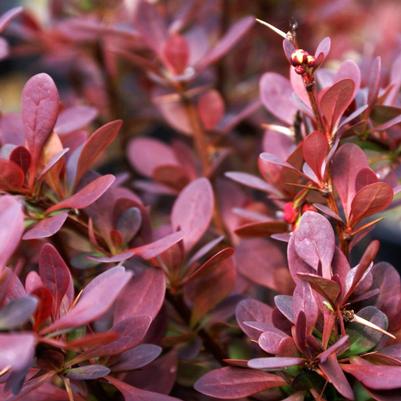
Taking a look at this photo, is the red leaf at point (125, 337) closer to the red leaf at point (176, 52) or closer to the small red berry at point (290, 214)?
the small red berry at point (290, 214)

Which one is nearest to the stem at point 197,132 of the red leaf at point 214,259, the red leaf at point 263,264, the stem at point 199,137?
the stem at point 199,137

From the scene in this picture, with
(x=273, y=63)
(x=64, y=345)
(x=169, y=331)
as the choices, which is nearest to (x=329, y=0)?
(x=273, y=63)

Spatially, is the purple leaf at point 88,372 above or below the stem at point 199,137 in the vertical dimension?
below

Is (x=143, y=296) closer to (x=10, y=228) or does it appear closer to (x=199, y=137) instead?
(x=10, y=228)

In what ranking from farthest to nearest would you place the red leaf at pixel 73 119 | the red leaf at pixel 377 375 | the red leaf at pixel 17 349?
1. the red leaf at pixel 73 119
2. the red leaf at pixel 377 375
3. the red leaf at pixel 17 349

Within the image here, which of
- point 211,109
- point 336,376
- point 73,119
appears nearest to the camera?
point 336,376

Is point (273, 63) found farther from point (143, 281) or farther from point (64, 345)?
point (64, 345)

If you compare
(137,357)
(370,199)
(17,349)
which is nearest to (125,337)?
(137,357)

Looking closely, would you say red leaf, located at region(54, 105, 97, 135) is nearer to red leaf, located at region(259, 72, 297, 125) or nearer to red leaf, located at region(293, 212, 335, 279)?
red leaf, located at region(259, 72, 297, 125)
